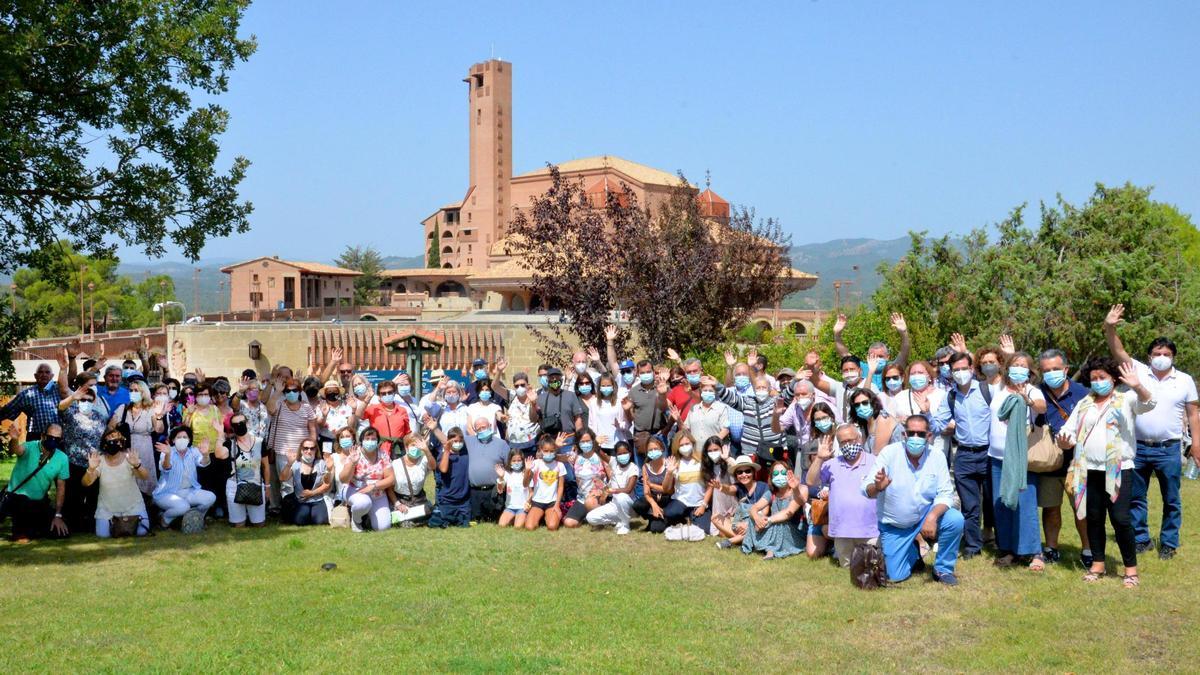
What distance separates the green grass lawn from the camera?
23.6 feet

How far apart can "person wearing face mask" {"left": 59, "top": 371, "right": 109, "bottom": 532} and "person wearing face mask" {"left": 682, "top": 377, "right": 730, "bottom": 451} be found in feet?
20.3

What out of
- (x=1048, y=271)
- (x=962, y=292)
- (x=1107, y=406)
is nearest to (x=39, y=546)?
(x=1107, y=406)

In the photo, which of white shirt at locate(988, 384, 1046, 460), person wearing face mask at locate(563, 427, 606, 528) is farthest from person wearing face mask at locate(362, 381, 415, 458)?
white shirt at locate(988, 384, 1046, 460)

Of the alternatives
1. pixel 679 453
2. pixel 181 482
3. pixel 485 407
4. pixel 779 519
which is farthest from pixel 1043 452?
pixel 181 482

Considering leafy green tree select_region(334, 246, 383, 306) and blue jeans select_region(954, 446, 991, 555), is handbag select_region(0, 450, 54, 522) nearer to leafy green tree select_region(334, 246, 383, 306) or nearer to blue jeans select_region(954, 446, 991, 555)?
blue jeans select_region(954, 446, 991, 555)

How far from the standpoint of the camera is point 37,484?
1139 centimetres

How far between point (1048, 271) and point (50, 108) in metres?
18.7

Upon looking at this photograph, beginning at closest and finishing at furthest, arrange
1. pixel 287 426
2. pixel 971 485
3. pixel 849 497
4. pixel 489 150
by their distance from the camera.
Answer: pixel 849 497 → pixel 971 485 → pixel 287 426 → pixel 489 150

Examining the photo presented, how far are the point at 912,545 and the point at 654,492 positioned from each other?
3243 millimetres

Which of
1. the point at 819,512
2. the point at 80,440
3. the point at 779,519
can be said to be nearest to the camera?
the point at 819,512

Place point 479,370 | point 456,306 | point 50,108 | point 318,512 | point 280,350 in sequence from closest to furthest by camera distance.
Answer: point 50,108, point 318,512, point 479,370, point 280,350, point 456,306

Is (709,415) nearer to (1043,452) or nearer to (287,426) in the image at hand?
(1043,452)

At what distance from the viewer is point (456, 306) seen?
2906 inches

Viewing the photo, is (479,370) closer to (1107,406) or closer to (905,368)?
(905,368)
